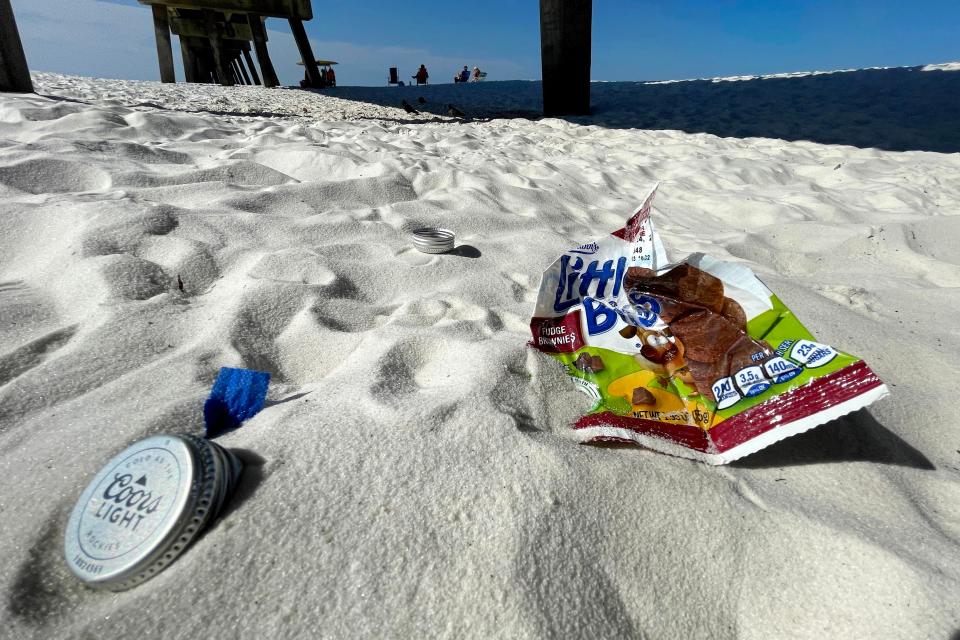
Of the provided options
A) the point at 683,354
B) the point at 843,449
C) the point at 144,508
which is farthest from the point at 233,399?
the point at 843,449

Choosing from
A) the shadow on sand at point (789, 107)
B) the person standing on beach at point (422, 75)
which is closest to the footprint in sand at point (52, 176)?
the shadow on sand at point (789, 107)

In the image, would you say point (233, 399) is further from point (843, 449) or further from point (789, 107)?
point (789, 107)

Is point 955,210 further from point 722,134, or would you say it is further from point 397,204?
point 397,204

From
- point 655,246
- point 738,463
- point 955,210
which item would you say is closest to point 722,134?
point 955,210

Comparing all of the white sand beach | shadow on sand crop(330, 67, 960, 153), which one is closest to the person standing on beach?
shadow on sand crop(330, 67, 960, 153)

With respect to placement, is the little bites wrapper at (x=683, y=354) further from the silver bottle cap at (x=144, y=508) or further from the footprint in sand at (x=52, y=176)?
the footprint in sand at (x=52, y=176)

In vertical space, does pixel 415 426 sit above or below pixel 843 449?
above
